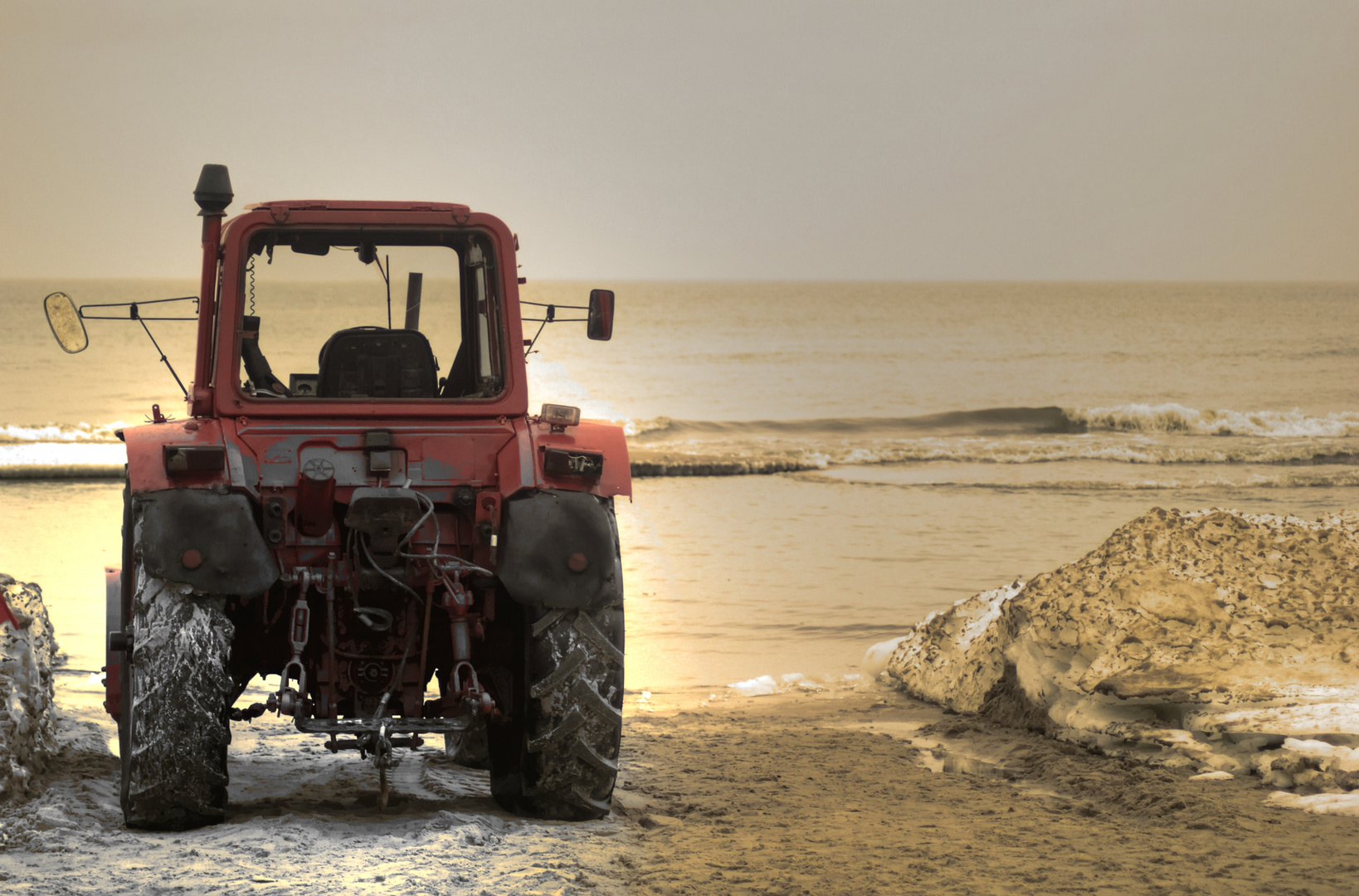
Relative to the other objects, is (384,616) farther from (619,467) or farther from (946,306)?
(946,306)

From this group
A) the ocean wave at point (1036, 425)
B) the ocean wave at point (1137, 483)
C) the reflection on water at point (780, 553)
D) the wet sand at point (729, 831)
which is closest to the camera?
the wet sand at point (729, 831)

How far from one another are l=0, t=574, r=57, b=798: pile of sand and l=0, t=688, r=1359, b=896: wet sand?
118mm

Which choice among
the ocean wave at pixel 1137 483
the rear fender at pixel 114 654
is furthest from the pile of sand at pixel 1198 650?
the ocean wave at pixel 1137 483

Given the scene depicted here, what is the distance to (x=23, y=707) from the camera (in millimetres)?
5082

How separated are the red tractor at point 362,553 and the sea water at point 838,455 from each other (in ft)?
1.96

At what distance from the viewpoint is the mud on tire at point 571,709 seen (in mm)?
4492

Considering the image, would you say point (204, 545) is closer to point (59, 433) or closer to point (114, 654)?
point (114, 654)

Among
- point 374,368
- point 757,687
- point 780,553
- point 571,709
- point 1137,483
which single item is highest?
point 374,368

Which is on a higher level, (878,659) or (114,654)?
(114,654)

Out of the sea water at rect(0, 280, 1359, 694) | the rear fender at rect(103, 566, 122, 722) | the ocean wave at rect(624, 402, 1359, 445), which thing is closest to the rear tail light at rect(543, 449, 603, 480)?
the sea water at rect(0, 280, 1359, 694)

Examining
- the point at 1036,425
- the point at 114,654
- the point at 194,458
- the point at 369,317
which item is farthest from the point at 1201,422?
the point at 194,458

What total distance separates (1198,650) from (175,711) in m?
4.19

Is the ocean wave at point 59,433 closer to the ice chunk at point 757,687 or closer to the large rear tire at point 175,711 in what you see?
the ice chunk at point 757,687

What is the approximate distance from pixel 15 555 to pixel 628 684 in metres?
7.21
